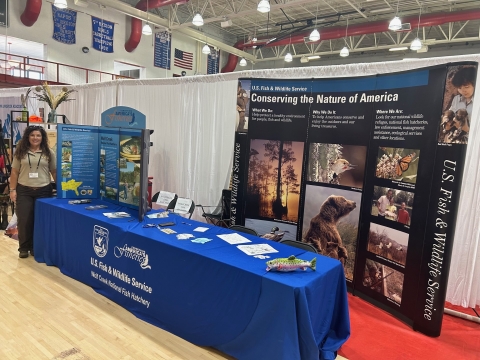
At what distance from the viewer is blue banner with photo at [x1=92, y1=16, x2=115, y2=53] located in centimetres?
1205

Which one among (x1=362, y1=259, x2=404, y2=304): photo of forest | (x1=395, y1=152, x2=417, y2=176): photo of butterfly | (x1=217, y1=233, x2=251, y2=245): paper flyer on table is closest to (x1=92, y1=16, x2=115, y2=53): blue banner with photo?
(x1=217, y1=233, x2=251, y2=245): paper flyer on table

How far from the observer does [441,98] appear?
8.95 feet

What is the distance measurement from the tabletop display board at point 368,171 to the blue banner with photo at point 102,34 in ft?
34.5

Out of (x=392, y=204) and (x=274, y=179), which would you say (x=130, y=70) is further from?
(x=392, y=204)

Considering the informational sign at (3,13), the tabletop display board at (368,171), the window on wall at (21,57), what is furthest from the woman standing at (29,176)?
the informational sign at (3,13)

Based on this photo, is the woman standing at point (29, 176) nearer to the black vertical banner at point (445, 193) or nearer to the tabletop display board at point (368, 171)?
the tabletop display board at point (368, 171)

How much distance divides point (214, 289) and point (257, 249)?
476 mm

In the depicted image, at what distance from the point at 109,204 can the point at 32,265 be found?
1154 millimetres

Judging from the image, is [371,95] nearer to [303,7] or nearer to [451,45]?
[303,7]

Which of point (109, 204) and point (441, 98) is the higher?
point (441, 98)

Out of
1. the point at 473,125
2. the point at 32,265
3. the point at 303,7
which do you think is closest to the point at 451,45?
the point at 303,7

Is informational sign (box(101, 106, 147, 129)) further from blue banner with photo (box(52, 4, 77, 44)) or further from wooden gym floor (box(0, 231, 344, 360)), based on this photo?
blue banner with photo (box(52, 4, 77, 44))

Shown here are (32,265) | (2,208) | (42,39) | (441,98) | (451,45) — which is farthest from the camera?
(451,45)

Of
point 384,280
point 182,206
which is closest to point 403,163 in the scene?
point 384,280
